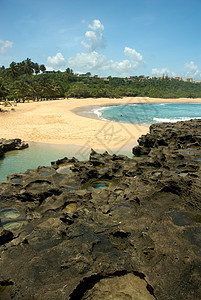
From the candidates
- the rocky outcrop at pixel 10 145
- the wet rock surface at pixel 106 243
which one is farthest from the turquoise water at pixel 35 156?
the wet rock surface at pixel 106 243

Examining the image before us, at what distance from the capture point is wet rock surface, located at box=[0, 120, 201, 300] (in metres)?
3.57

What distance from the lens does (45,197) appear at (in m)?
8.38

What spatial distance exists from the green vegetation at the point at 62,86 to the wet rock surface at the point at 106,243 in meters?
34.3

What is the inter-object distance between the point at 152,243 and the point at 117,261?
2.76ft

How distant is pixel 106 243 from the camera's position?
4.67 metres

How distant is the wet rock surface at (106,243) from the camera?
11.7 ft

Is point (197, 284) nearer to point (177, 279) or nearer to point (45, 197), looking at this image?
point (177, 279)

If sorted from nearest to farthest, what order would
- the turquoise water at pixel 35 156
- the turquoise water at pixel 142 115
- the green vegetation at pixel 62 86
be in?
1. the turquoise water at pixel 35 156
2. the turquoise water at pixel 142 115
3. the green vegetation at pixel 62 86

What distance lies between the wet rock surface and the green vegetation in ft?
113

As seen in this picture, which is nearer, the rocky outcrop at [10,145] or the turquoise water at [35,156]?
the turquoise water at [35,156]

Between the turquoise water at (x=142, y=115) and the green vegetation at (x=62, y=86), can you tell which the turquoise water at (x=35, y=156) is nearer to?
A: the turquoise water at (x=142, y=115)

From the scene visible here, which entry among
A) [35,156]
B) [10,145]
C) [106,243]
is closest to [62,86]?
[10,145]

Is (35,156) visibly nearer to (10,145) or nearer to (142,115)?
(10,145)

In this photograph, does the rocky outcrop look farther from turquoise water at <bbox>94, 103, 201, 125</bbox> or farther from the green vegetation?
the green vegetation
